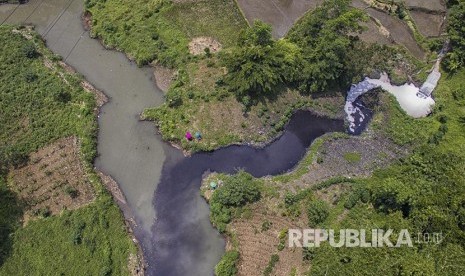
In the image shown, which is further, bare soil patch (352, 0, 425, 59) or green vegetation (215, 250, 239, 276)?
bare soil patch (352, 0, 425, 59)

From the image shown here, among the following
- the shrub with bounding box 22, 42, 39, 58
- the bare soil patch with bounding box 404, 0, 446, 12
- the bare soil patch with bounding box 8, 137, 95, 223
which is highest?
the bare soil patch with bounding box 404, 0, 446, 12

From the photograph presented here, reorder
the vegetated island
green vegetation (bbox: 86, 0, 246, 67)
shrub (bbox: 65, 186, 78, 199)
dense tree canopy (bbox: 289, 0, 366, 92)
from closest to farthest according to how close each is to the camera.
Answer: the vegetated island < shrub (bbox: 65, 186, 78, 199) < dense tree canopy (bbox: 289, 0, 366, 92) < green vegetation (bbox: 86, 0, 246, 67)

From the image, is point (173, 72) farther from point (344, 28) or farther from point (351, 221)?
point (351, 221)

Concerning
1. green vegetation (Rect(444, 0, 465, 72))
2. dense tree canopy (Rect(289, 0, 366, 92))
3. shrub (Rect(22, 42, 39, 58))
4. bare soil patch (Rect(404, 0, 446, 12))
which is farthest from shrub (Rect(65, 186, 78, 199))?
bare soil patch (Rect(404, 0, 446, 12))

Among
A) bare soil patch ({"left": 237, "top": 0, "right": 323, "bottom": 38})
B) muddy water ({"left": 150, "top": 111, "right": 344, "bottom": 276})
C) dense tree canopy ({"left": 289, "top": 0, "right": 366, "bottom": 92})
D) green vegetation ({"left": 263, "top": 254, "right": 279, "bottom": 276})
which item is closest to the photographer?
green vegetation ({"left": 263, "top": 254, "right": 279, "bottom": 276})

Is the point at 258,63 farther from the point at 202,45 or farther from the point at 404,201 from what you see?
the point at 404,201

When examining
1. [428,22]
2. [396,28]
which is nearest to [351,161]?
[396,28]

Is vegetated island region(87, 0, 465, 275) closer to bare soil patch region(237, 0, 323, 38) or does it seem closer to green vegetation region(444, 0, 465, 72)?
green vegetation region(444, 0, 465, 72)
